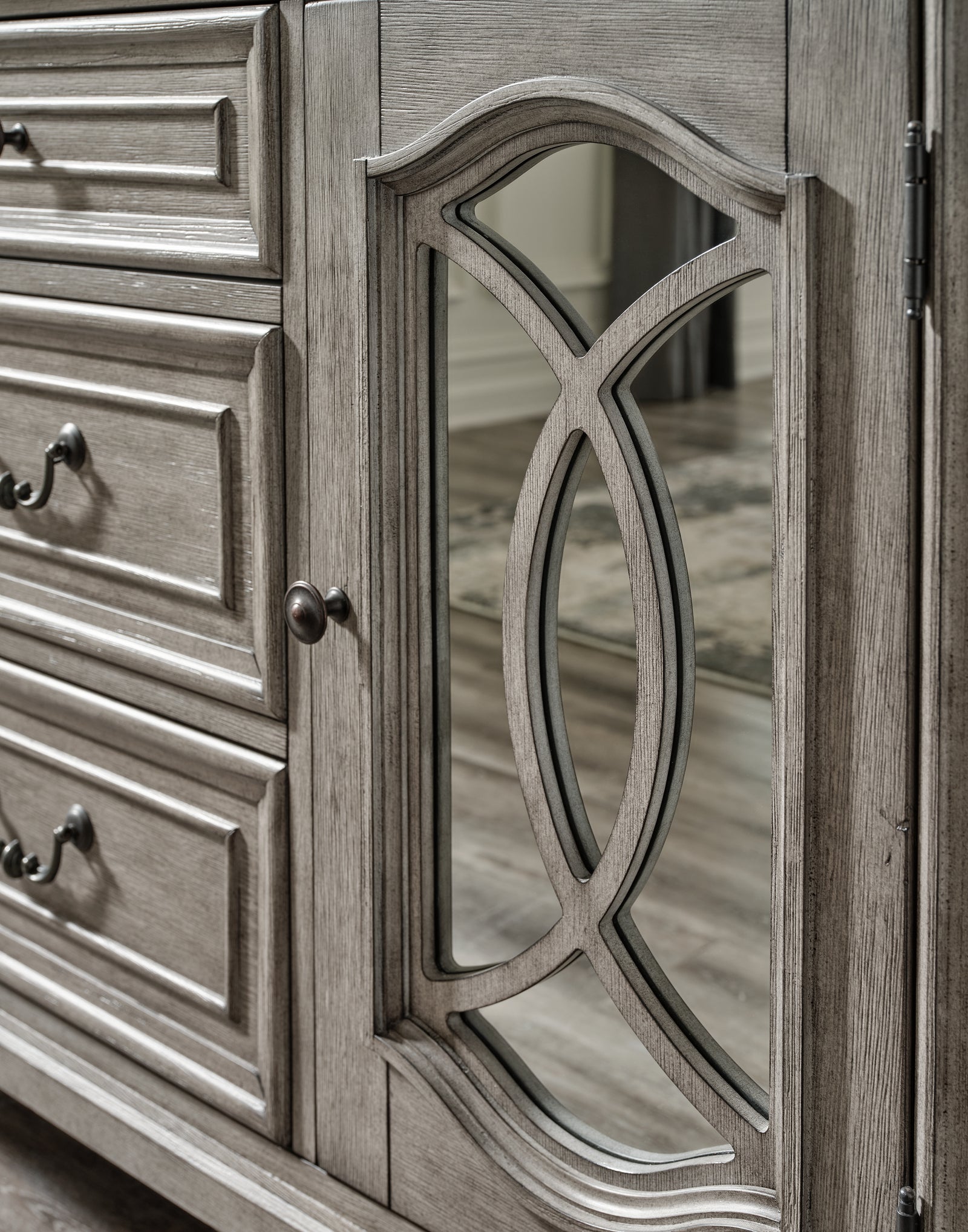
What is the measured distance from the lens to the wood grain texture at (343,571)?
2.12 ft

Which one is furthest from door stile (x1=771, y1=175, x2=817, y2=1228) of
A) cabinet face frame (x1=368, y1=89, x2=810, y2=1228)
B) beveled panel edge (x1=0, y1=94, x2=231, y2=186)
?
beveled panel edge (x1=0, y1=94, x2=231, y2=186)

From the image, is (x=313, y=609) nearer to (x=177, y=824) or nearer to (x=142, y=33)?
(x=177, y=824)

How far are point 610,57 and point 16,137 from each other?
41 centimetres

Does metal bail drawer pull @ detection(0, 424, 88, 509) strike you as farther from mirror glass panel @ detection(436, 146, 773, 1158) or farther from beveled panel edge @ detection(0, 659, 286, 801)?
mirror glass panel @ detection(436, 146, 773, 1158)

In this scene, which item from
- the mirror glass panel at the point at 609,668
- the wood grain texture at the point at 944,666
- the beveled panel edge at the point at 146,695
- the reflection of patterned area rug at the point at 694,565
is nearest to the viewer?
the wood grain texture at the point at 944,666

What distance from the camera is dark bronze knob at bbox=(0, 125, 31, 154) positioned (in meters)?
0.80

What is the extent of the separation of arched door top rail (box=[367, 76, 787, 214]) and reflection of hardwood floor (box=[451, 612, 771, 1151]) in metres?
0.70

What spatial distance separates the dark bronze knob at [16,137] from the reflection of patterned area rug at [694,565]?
1094 millimetres

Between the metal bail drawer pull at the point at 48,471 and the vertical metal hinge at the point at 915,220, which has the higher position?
the vertical metal hinge at the point at 915,220

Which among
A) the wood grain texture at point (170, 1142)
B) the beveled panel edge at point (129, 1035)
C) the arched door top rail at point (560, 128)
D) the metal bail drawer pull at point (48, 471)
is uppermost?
the arched door top rail at point (560, 128)

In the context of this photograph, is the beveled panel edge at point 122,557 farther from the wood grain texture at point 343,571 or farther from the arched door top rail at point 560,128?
the arched door top rail at point 560,128

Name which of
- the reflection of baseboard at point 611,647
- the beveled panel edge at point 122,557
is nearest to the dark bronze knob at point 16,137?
the beveled panel edge at point 122,557

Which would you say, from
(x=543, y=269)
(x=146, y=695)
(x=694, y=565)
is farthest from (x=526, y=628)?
(x=543, y=269)

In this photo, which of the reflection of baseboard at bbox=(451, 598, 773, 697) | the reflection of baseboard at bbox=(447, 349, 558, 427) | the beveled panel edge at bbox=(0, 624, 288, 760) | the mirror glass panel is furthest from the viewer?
the reflection of baseboard at bbox=(447, 349, 558, 427)
